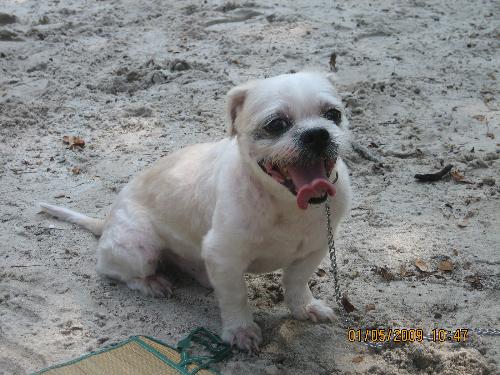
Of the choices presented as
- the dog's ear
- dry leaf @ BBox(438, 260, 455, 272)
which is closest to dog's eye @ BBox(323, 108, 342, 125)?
the dog's ear

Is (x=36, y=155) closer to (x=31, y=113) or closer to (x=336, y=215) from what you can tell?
(x=31, y=113)

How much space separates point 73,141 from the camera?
19.2 ft

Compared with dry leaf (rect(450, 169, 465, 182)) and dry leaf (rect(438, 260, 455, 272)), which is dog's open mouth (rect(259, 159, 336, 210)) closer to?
dry leaf (rect(438, 260, 455, 272))

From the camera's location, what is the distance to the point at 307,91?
3.08m

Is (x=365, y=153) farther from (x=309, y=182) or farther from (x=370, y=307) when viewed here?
(x=309, y=182)

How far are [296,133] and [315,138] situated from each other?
3.7 inches

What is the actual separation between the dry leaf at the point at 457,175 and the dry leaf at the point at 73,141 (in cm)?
329

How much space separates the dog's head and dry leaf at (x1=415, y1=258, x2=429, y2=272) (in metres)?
1.33

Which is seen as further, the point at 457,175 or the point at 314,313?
the point at 457,175

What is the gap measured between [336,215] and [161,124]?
307 cm

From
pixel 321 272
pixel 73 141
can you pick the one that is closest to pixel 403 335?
pixel 321 272

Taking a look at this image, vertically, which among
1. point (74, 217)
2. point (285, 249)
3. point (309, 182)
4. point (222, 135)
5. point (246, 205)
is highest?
point (309, 182)

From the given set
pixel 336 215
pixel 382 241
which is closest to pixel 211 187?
pixel 336 215

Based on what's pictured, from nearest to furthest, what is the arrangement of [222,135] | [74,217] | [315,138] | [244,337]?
[315,138] < [244,337] < [74,217] < [222,135]
